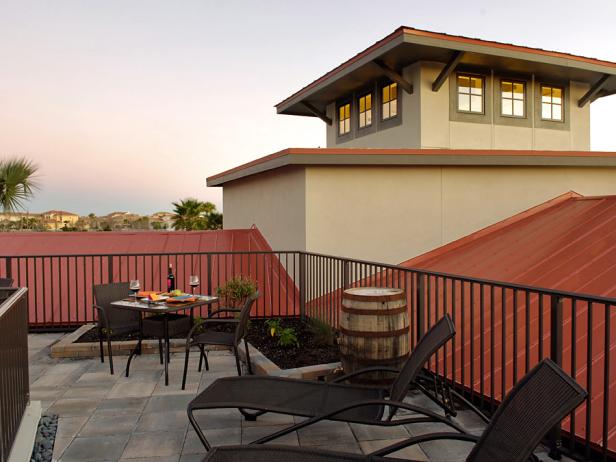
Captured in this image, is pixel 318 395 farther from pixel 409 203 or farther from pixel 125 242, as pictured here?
pixel 125 242

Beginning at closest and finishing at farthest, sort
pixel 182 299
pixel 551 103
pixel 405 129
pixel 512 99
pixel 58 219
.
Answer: pixel 182 299
pixel 405 129
pixel 512 99
pixel 551 103
pixel 58 219

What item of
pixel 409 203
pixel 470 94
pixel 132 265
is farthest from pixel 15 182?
pixel 470 94

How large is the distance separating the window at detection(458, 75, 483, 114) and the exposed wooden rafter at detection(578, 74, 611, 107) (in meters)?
4.54

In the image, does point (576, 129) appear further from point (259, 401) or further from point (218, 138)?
point (259, 401)

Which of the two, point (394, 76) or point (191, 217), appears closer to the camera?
point (394, 76)

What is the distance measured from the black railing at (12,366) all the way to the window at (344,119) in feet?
46.0

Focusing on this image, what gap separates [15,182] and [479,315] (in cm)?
1651

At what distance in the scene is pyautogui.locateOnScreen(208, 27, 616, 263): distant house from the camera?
8.63m

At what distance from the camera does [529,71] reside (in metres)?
14.8

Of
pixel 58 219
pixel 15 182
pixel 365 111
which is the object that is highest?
pixel 365 111

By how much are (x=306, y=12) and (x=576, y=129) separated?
10.6 meters

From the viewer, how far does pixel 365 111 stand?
51.7ft

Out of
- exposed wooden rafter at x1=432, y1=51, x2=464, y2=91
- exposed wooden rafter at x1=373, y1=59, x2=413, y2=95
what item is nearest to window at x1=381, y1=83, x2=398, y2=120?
exposed wooden rafter at x1=373, y1=59, x2=413, y2=95

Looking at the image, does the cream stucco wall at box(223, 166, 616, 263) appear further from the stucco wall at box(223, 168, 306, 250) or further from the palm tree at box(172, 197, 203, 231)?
the palm tree at box(172, 197, 203, 231)
